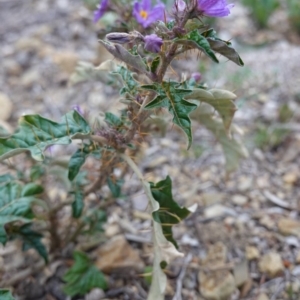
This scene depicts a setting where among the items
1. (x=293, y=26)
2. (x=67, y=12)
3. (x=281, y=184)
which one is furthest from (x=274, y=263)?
(x=67, y=12)

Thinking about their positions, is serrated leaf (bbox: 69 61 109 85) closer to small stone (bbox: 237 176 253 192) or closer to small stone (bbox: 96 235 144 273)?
small stone (bbox: 96 235 144 273)

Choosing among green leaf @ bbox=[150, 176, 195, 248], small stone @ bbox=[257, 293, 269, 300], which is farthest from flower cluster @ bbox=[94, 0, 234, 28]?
small stone @ bbox=[257, 293, 269, 300]

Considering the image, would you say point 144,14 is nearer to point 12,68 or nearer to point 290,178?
point 290,178

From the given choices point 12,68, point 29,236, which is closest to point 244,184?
point 29,236

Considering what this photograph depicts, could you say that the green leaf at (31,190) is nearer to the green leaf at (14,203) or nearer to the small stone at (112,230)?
the green leaf at (14,203)

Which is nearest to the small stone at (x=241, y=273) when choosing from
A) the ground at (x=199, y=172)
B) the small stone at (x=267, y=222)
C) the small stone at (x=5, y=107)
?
the ground at (x=199, y=172)

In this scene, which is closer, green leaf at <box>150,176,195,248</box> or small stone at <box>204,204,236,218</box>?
green leaf at <box>150,176,195,248</box>
